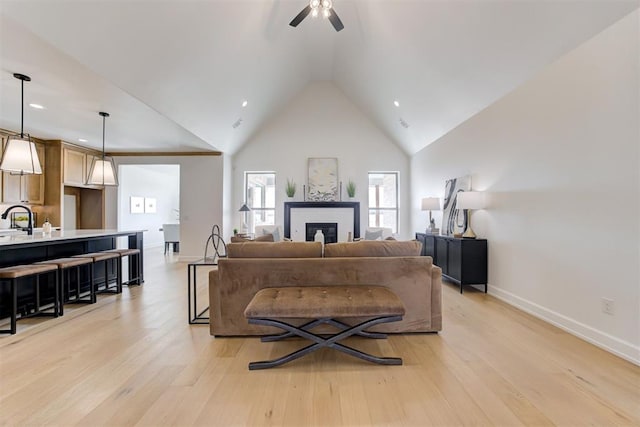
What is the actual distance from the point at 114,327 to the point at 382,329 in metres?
2.53

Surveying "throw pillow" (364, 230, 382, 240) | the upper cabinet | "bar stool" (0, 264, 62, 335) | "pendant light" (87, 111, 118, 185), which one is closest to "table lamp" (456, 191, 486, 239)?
"throw pillow" (364, 230, 382, 240)

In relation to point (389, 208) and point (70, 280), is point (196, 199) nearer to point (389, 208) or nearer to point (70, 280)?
point (70, 280)

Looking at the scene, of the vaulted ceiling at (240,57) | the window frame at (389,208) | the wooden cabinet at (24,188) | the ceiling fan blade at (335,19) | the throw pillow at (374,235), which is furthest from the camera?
the window frame at (389,208)

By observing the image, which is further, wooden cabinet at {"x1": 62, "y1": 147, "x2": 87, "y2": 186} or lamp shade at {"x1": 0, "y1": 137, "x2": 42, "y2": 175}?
wooden cabinet at {"x1": 62, "y1": 147, "x2": 87, "y2": 186}

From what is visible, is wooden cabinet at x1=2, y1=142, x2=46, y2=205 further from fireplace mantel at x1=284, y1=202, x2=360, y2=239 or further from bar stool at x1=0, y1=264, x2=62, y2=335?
fireplace mantel at x1=284, y1=202, x2=360, y2=239

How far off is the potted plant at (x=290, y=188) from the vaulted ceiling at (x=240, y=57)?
1838mm

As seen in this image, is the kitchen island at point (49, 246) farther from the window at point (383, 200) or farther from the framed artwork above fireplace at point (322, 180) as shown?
the window at point (383, 200)

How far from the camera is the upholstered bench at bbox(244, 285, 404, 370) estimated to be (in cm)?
201

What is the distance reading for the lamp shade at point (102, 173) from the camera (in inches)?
165

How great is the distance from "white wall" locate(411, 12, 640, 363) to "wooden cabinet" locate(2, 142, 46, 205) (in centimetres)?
759

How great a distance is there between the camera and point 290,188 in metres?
7.38

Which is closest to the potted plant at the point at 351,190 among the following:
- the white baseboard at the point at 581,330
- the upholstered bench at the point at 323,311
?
the white baseboard at the point at 581,330

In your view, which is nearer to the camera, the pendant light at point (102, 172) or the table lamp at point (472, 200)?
the table lamp at point (472, 200)

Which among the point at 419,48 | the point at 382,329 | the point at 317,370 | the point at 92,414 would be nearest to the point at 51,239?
the point at 92,414
